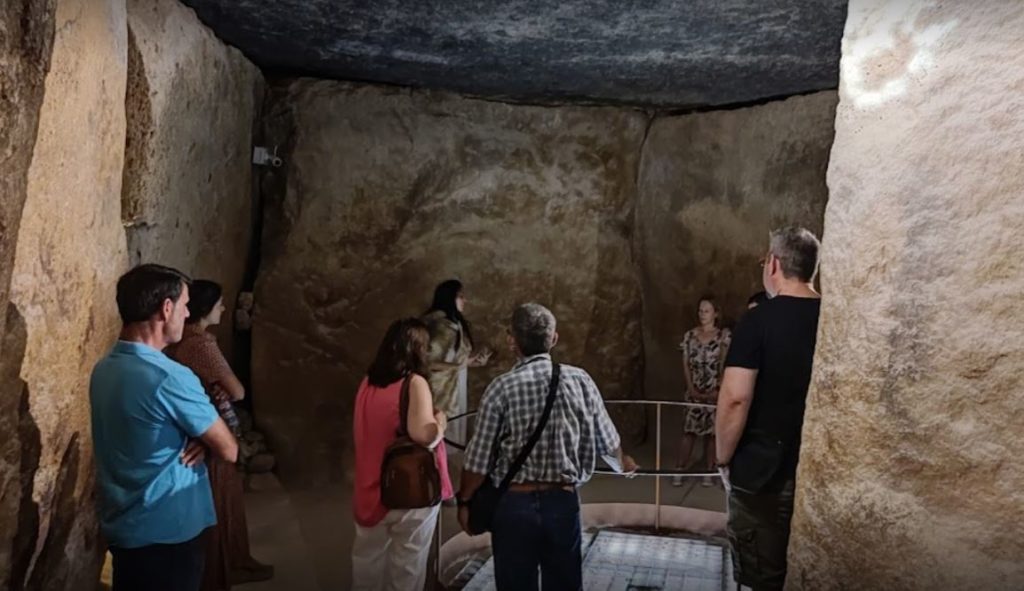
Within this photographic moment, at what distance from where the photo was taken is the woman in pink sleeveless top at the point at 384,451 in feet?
11.1

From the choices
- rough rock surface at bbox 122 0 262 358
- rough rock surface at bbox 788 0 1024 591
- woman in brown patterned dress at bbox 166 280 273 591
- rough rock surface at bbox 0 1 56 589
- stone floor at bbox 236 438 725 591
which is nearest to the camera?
rough rock surface at bbox 788 0 1024 591

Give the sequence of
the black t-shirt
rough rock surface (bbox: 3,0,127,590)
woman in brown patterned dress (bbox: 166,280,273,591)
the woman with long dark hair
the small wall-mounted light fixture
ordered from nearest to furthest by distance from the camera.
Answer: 1. the black t-shirt
2. rough rock surface (bbox: 3,0,127,590)
3. woman in brown patterned dress (bbox: 166,280,273,591)
4. the woman with long dark hair
5. the small wall-mounted light fixture

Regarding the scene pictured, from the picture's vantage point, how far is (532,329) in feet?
10.0

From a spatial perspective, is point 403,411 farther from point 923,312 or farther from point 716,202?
point 716,202

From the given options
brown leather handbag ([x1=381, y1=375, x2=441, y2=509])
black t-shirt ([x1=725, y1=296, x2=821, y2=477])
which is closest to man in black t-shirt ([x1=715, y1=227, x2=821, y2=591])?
black t-shirt ([x1=725, y1=296, x2=821, y2=477])

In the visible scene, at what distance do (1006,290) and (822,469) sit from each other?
69 cm

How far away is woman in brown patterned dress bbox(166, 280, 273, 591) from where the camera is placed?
12.4 feet

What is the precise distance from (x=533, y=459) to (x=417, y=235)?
169 inches

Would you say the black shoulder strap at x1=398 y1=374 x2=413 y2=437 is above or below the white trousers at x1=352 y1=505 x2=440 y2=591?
above

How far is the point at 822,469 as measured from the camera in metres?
2.38

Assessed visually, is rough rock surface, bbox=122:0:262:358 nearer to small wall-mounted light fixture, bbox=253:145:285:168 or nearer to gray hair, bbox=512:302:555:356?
small wall-mounted light fixture, bbox=253:145:285:168

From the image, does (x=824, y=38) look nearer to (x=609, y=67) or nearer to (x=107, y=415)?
(x=609, y=67)

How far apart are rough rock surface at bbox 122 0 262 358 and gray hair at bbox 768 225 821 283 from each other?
10.1ft

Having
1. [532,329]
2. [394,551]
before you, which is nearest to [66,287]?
[394,551]
